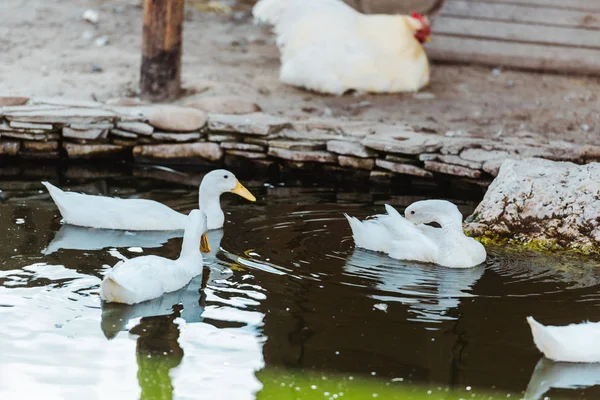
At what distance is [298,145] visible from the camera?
27.5ft

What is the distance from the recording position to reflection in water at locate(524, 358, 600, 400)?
4324mm

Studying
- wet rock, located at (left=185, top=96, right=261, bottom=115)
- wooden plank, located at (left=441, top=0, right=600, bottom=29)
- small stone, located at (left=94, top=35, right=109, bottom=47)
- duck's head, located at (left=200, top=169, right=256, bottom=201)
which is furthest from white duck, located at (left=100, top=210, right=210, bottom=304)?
wooden plank, located at (left=441, top=0, right=600, bottom=29)

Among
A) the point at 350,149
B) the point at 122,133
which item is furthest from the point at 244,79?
the point at 350,149

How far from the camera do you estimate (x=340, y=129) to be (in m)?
8.64

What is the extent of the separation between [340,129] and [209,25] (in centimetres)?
464

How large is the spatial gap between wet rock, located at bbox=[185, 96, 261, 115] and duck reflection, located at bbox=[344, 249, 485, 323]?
3.18 meters

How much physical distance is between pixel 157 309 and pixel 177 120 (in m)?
3.72

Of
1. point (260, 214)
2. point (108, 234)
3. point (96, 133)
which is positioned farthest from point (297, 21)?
point (108, 234)

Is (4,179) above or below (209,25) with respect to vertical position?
below

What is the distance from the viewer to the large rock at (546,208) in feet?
21.3

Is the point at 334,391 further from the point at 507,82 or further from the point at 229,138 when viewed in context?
→ the point at 507,82

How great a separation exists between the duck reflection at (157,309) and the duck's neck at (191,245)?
0.23 m

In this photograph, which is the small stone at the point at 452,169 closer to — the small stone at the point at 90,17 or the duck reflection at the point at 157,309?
the duck reflection at the point at 157,309

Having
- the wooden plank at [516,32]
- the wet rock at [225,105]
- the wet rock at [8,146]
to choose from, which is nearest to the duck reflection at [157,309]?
the wet rock at [8,146]
